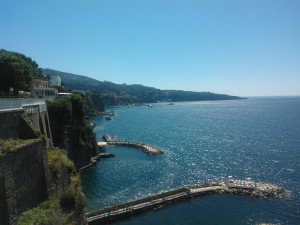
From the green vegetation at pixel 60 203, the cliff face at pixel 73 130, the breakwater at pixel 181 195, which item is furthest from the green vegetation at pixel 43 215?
→ the cliff face at pixel 73 130

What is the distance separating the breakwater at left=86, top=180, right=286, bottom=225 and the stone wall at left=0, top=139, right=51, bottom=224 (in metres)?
22.2

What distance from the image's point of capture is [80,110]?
238ft

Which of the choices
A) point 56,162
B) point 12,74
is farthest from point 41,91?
point 56,162

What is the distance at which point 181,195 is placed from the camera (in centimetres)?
5628

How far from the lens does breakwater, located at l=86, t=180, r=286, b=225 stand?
47.8m

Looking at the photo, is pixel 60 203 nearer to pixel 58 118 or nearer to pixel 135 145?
pixel 58 118

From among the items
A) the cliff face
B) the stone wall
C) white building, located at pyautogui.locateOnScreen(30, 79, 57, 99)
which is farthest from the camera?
white building, located at pyautogui.locateOnScreen(30, 79, 57, 99)

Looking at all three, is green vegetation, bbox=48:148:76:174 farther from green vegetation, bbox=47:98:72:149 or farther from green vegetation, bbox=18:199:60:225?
green vegetation, bbox=47:98:72:149

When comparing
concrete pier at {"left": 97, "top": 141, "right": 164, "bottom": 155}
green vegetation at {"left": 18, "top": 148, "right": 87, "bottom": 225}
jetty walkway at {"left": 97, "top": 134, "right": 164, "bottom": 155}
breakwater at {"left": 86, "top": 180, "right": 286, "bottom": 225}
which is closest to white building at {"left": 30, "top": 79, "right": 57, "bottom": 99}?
breakwater at {"left": 86, "top": 180, "right": 286, "bottom": 225}

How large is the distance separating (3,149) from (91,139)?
2420 inches

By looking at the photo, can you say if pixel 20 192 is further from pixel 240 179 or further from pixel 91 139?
pixel 91 139

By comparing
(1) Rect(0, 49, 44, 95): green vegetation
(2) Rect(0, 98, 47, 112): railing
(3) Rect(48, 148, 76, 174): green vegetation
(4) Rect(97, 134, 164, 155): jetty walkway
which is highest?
(1) Rect(0, 49, 44, 95): green vegetation

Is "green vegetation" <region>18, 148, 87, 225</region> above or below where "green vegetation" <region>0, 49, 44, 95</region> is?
below

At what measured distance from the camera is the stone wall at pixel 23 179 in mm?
20062
